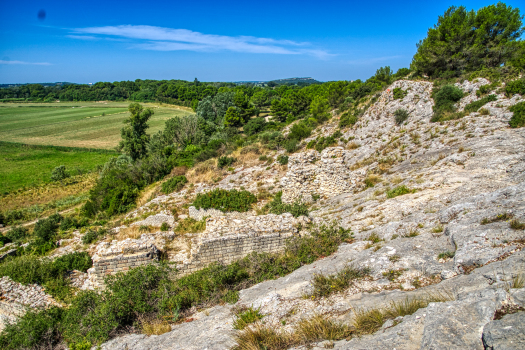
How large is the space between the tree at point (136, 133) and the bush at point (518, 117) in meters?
32.7

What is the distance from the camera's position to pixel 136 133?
32.3 meters

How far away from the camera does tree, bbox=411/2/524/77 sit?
70.5 feet

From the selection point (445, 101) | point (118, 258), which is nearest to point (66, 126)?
point (118, 258)

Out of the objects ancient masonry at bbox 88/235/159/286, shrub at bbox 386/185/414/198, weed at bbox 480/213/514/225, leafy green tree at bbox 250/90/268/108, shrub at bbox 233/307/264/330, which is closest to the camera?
shrub at bbox 233/307/264/330

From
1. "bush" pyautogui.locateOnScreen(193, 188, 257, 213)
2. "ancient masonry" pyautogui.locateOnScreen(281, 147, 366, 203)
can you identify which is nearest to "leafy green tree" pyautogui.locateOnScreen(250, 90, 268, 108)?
"bush" pyautogui.locateOnScreen(193, 188, 257, 213)

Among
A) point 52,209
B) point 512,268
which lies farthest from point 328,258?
point 52,209

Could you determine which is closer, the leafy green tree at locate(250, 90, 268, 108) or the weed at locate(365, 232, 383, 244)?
the weed at locate(365, 232, 383, 244)

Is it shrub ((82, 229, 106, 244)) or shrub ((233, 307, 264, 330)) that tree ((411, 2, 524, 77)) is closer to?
shrub ((233, 307, 264, 330))

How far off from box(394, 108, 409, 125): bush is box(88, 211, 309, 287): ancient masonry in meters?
15.6

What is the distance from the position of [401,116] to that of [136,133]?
29009mm

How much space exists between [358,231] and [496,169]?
5315 millimetres

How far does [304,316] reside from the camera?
185 inches

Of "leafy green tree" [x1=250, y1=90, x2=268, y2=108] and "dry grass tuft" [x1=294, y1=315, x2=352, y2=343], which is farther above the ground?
"leafy green tree" [x1=250, y1=90, x2=268, y2=108]

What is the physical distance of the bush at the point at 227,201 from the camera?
1255cm
